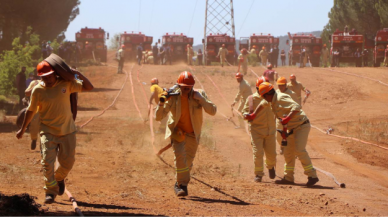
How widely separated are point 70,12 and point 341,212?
54.6 meters

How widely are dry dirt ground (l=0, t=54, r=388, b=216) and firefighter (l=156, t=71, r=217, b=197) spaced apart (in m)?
0.42

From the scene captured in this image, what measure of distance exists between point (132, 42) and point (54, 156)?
39.1 m

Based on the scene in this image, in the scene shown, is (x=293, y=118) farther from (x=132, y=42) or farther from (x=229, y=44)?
(x=132, y=42)

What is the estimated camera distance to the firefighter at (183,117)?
7.75 m

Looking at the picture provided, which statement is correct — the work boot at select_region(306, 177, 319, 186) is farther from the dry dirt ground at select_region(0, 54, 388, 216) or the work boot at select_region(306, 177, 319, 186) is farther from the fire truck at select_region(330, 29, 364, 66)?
the fire truck at select_region(330, 29, 364, 66)

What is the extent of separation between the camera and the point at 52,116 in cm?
693

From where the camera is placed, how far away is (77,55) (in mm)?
42031

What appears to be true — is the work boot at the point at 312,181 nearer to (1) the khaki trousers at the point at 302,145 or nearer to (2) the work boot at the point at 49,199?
(1) the khaki trousers at the point at 302,145

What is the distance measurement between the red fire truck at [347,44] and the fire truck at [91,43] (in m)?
18.2

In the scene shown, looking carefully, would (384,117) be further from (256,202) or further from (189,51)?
(189,51)

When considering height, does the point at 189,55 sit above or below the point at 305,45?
below

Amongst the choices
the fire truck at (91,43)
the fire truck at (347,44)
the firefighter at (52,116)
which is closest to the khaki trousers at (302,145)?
the firefighter at (52,116)

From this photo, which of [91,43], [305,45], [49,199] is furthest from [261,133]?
[91,43]

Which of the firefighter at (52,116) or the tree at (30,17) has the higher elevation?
the tree at (30,17)
